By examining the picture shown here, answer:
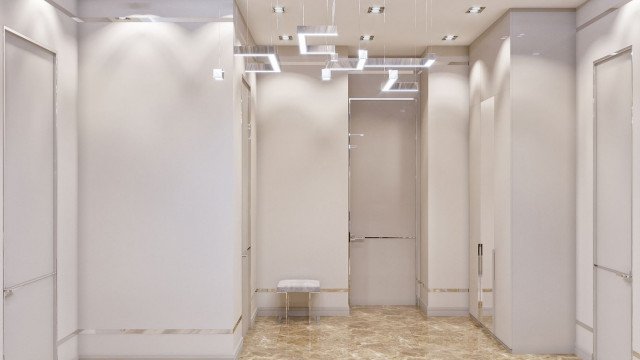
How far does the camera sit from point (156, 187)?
17.3 ft

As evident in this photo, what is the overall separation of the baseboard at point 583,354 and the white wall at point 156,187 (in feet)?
11.4

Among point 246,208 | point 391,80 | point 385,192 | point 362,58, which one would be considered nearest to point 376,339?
point 246,208

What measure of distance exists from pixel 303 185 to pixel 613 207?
3.78 metres

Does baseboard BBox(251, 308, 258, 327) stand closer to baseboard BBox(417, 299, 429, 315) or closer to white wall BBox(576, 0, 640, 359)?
baseboard BBox(417, 299, 429, 315)

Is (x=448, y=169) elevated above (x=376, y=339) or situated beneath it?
elevated above

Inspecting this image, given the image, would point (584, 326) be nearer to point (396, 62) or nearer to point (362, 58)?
point (396, 62)

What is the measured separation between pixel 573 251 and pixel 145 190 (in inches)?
172

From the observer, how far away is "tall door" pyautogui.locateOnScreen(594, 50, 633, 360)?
4.74 metres

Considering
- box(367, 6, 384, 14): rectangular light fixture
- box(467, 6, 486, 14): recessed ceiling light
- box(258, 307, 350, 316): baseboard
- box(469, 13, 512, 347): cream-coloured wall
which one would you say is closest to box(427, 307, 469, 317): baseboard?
box(469, 13, 512, 347): cream-coloured wall

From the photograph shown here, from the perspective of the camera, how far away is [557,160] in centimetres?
570

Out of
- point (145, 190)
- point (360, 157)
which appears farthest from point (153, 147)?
point (360, 157)

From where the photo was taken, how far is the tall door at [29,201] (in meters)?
4.10

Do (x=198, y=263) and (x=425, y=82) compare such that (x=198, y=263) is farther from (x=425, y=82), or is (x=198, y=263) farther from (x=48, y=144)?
(x=425, y=82)

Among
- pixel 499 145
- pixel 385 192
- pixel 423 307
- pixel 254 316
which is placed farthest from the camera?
pixel 385 192
